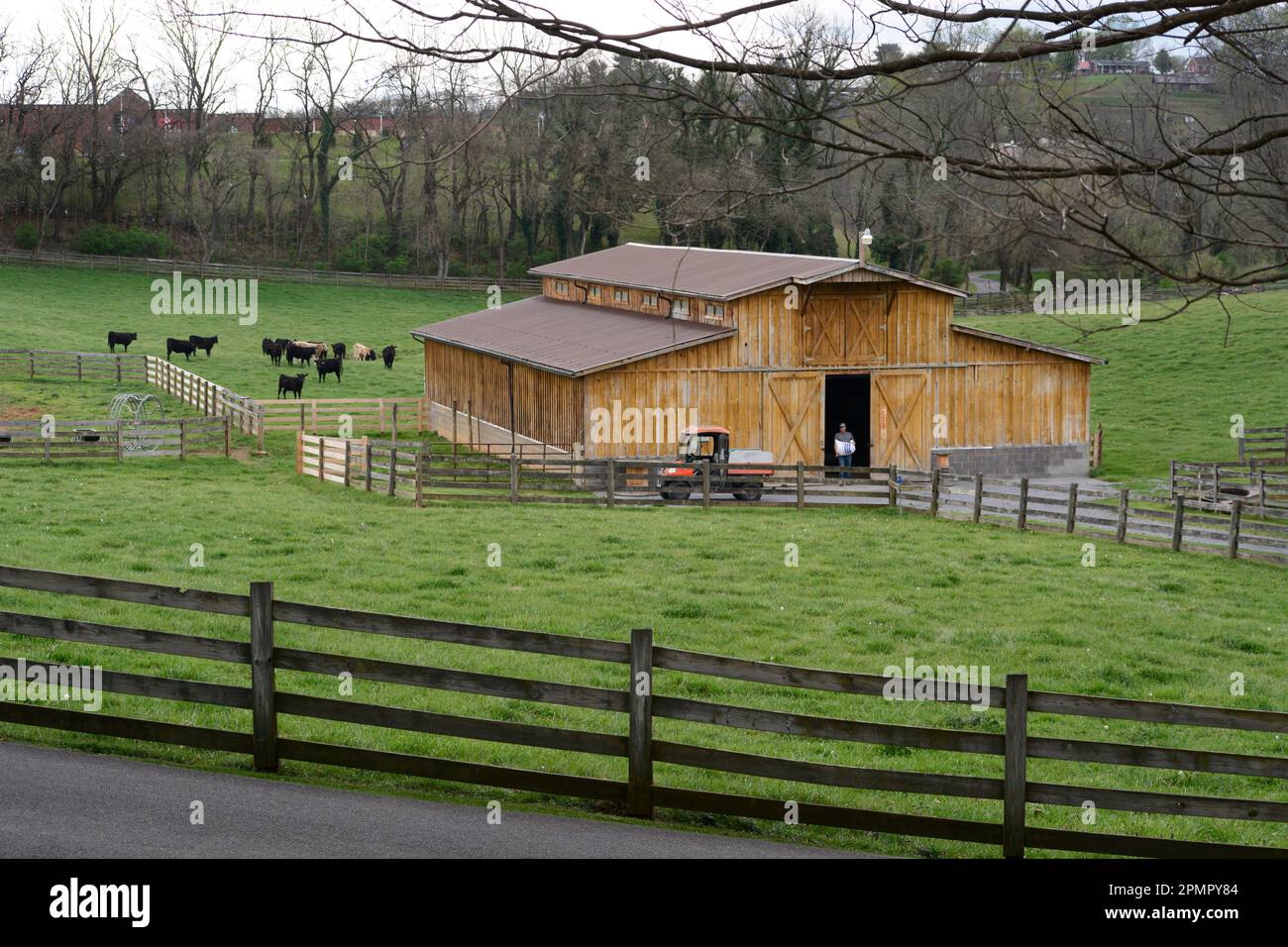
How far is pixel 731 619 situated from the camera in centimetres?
1666

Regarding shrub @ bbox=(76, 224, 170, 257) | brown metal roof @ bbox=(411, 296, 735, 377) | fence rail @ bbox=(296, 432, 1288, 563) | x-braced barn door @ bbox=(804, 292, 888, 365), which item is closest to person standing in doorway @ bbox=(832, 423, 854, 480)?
fence rail @ bbox=(296, 432, 1288, 563)

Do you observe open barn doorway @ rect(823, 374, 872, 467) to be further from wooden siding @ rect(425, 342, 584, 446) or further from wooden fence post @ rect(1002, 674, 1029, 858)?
wooden fence post @ rect(1002, 674, 1029, 858)

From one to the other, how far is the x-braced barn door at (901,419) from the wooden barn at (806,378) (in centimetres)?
4

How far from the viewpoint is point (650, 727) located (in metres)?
8.66

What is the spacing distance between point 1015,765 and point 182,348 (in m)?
51.0

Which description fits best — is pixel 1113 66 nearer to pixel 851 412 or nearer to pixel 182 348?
pixel 851 412

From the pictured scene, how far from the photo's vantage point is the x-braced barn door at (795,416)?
34.0 metres

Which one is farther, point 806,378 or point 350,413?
point 350,413

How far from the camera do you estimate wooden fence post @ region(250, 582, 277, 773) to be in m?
8.98

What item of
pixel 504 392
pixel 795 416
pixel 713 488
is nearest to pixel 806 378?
pixel 795 416

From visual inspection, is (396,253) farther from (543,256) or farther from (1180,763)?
(1180,763)

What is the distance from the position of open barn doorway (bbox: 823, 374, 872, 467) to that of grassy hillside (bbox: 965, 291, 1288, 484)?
→ 22.1 ft

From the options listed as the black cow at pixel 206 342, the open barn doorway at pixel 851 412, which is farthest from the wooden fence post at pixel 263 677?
the black cow at pixel 206 342
